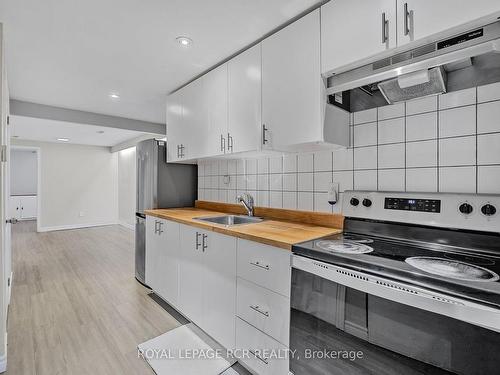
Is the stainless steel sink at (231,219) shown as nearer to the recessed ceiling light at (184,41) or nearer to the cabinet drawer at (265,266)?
the cabinet drawer at (265,266)

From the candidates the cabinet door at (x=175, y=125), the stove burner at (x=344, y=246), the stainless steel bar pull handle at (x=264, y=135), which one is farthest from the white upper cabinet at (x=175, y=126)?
the stove burner at (x=344, y=246)

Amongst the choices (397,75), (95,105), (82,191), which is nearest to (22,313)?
(95,105)

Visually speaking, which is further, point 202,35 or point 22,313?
point 22,313

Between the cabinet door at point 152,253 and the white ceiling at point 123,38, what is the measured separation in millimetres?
1478

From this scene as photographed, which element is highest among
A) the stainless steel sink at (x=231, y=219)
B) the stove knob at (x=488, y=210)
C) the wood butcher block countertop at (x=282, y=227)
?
the stove knob at (x=488, y=210)

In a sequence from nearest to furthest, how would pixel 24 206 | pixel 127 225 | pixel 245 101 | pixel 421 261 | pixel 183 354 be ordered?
pixel 421 261, pixel 183 354, pixel 245 101, pixel 127 225, pixel 24 206

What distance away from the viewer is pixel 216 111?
229 cm

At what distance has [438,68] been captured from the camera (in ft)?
3.98

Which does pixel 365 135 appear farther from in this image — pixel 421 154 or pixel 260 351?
pixel 260 351

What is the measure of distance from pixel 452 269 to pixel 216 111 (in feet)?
6.39

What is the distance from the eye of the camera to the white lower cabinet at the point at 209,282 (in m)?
1.68

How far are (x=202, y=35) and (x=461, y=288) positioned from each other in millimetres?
2058

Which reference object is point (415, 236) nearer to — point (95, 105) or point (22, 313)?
point (22, 313)

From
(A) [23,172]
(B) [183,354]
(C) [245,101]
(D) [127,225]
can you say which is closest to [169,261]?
(B) [183,354]
